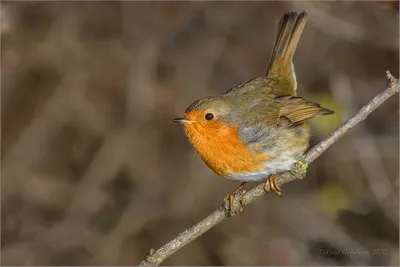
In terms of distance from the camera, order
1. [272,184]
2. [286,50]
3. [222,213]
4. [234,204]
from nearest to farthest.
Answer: [222,213] < [234,204] < [272,184] < [286,50]

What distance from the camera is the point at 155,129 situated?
7160 millimetres

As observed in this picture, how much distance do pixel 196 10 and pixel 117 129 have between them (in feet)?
5.26

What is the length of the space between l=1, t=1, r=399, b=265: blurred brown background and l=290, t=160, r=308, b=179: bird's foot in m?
2.46

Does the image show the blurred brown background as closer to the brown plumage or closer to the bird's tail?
the bird's tail

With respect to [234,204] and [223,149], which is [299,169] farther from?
[223,149]

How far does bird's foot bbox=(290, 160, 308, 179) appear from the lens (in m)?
3.48

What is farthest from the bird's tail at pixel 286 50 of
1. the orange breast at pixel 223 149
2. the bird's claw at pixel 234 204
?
the bird's claw at pixel 234 204

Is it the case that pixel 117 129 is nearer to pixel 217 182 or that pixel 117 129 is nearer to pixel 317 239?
pixel 217 182

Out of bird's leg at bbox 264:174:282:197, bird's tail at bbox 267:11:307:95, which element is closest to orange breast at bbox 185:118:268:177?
bird's leg at bbox 264:174:282:197

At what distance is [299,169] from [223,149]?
52cm

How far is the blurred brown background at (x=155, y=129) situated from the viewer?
6.35m

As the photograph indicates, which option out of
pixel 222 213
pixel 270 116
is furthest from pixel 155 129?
pixel 222 213

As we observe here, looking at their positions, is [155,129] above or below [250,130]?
above

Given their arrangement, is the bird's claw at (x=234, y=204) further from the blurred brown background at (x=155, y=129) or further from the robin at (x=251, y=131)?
the blurred brown background at (x=155, y=129)
